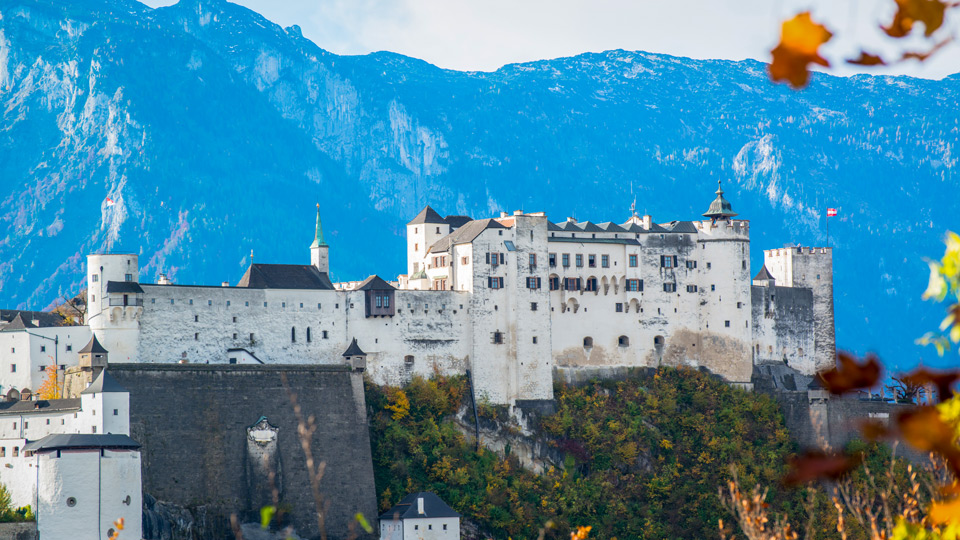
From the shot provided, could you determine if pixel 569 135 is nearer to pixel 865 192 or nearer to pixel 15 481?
pixel 865 192

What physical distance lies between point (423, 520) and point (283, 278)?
1582 centimetres

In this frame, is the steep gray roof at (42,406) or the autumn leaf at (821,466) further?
the steep gray roof at (42,406)

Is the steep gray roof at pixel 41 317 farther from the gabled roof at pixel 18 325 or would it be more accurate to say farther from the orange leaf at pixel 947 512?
the orange leaf at pixel 947 512

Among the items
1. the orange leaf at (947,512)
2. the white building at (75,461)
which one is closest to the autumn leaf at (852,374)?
the orange leaf at (947,512)

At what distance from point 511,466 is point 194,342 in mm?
17956

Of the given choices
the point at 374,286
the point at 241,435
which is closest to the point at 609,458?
the point at 374,286

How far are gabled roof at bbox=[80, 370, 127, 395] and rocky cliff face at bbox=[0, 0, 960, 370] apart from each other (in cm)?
A: 9626

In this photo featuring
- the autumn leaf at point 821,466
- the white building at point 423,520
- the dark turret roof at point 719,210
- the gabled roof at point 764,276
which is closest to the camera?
the autumn leaf at point 821,466

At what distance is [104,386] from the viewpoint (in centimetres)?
5891

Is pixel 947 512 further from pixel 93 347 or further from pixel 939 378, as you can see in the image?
pixel 93 347

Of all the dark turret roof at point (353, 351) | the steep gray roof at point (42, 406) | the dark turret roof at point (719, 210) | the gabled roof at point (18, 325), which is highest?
the dark turret roof at point (719, 210)

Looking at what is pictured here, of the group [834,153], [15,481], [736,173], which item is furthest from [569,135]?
[15,481]

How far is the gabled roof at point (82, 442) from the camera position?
54938mm

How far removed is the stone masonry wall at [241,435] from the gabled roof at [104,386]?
5.51 ft
